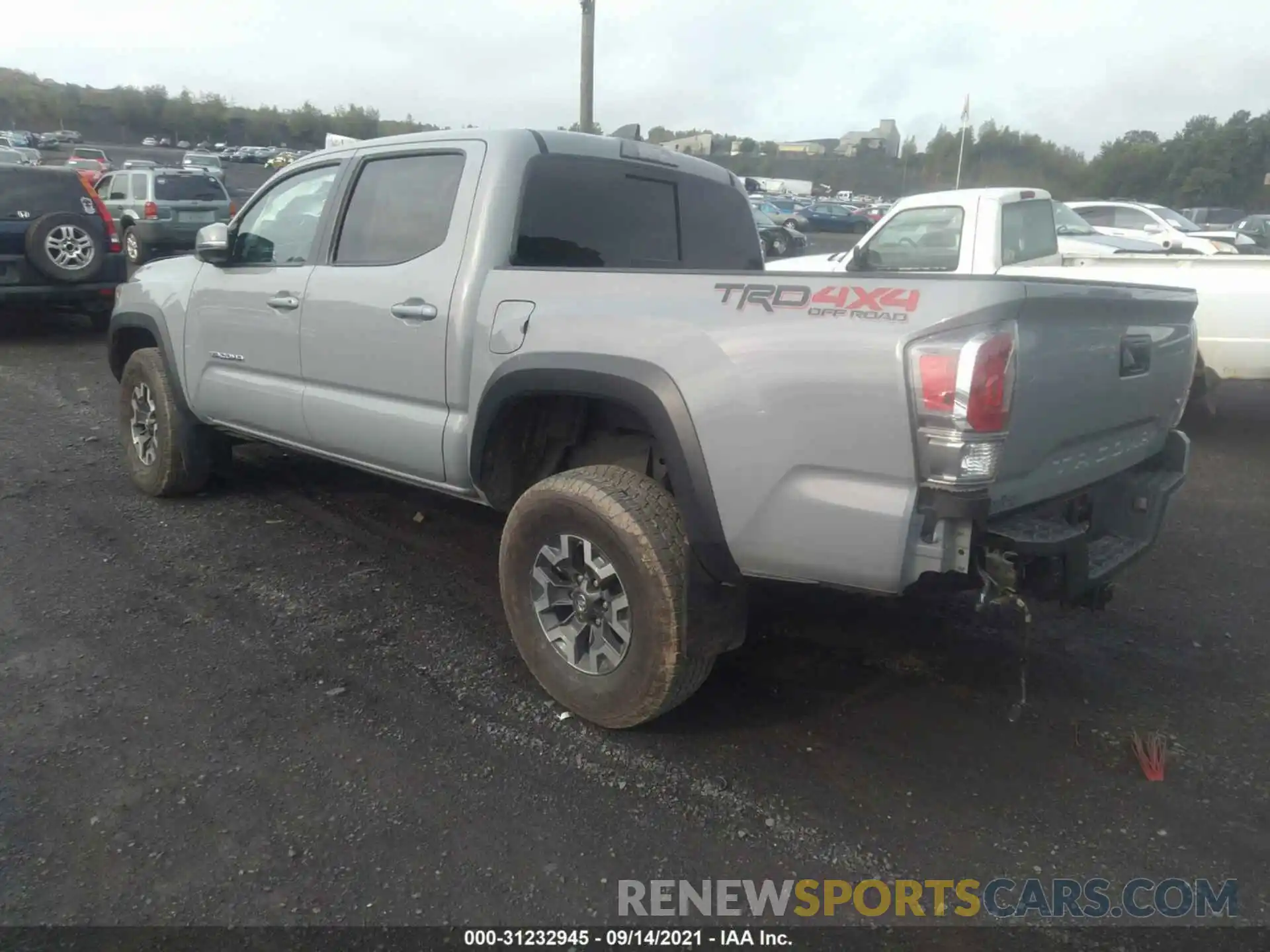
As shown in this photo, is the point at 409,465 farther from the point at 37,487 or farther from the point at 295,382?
the point at 37,487

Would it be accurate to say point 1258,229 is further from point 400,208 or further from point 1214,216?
point 400,208

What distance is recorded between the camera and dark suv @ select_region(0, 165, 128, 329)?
9.52m

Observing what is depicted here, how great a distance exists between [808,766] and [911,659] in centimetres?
93

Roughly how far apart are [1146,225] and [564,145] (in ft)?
50.0

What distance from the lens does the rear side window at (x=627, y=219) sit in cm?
378

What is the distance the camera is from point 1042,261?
7871 millimetres

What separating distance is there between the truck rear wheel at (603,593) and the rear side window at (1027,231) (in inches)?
213

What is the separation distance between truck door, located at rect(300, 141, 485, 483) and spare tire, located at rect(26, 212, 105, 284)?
6.83 m

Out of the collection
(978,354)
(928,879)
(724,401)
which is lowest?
(928,879)

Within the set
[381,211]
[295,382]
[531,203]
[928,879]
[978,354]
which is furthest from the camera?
[295,382]

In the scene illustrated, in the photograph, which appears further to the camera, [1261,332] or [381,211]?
[1261,332]

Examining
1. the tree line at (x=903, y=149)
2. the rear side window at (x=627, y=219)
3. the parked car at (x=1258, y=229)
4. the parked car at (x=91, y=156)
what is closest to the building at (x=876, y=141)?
the tree line at (x=903, y=149)

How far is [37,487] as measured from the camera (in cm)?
571

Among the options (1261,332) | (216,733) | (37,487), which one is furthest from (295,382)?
(1261,332)
